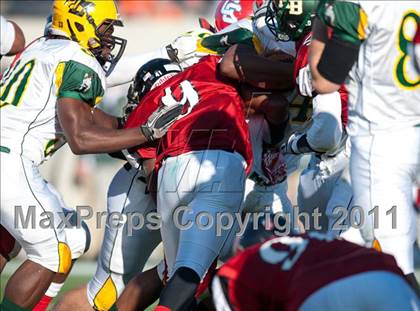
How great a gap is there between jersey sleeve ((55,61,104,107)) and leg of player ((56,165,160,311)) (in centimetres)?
77

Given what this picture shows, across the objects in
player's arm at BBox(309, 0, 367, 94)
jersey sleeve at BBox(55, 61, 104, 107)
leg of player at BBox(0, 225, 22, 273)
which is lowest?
leg of player at BBox(0, 225, 22, 273)

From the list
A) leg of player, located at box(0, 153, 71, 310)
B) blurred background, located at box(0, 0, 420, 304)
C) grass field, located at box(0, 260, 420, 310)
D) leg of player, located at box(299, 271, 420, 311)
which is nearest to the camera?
leg of player, located at box(299, 271, 420, 311)

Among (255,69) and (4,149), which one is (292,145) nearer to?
(255,69)

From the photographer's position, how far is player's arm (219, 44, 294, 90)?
518cm

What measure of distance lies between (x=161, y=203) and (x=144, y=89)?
1.06 m

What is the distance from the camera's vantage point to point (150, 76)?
5965 mm

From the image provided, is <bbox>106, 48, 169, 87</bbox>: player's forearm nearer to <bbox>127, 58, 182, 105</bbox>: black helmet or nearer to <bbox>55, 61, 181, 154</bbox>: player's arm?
<bbox>127, 58, 182, 105</bbox>: black helmet

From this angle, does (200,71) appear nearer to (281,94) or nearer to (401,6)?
(281,94)

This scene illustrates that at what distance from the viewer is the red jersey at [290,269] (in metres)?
3.29

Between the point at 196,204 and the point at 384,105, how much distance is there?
1.20m

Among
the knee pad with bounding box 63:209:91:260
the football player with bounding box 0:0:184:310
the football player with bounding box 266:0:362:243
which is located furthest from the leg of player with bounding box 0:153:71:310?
the football player with bounding box 266:0:362:243

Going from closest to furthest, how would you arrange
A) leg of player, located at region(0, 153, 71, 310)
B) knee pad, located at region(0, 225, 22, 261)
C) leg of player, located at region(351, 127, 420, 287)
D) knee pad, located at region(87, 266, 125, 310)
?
1. leg of player, located at region(351, 127, 420, 287)
2. leg of player, located at region(0, 153, 71, 310)
3. knee pad, located at region(87, 266, 125, 310)
4. knee pad, located at region(0, 225, 22, 261)

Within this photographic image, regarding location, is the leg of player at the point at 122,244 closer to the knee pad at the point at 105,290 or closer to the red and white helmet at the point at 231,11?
the knee pad at the point at 105,290

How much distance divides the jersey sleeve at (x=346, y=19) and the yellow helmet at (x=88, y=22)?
6.69 feet
